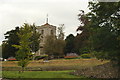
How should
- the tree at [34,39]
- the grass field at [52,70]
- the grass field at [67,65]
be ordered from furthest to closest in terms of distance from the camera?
the tree at [34,39], the grass field at [67,65], the grass field at [52,70]

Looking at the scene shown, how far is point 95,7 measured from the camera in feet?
48.8

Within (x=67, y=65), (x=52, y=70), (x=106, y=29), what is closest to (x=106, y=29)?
(x=106, y=29)

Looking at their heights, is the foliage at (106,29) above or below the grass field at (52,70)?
above

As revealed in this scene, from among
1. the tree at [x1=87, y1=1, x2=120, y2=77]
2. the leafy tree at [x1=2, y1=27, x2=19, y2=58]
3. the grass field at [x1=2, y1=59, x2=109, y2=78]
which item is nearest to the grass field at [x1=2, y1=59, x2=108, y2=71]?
the grass field at [x1=2, y1=59, x2=109, y2=78]

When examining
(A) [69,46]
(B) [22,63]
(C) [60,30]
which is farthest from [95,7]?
(A) [69,46]

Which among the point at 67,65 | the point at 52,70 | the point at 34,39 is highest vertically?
the point at 34,39

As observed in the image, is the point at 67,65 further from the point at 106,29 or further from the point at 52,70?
the point at 106,29

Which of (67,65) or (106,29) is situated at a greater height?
(106,29)

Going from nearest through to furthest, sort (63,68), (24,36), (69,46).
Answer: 1. (24,36)
2. (63,68)
3. (69,46)

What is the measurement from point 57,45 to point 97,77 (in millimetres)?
29678

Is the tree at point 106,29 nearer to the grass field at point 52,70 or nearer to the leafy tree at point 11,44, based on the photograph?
the grass field at point 52,70

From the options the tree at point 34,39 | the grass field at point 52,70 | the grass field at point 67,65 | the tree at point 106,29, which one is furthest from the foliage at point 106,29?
the tree at point 34,39

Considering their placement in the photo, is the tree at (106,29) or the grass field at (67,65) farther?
the grass field at (67,65)

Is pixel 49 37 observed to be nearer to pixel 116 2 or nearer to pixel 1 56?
pixel 1 56
